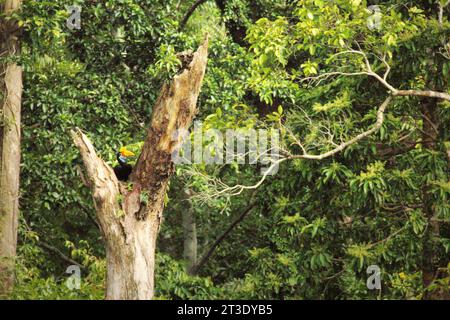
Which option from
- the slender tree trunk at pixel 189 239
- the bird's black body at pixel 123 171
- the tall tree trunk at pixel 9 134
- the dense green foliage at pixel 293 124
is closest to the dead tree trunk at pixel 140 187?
the bird's black body at pixel 123 171

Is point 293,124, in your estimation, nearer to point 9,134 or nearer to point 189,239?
point 9,134

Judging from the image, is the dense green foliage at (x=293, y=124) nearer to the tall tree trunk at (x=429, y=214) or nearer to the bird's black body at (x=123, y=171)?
the tall tree trunk at (x=429, y=214)

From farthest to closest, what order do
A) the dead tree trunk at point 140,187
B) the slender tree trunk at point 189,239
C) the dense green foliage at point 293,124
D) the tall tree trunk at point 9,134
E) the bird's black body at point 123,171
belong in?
the slender tree trunk at point 189,239 < the tall tree trunk at point 9,134 < the dense green foliage at point 293,124 < the bird's black body at point 123,171 < the dead tree trunk at point 140,187

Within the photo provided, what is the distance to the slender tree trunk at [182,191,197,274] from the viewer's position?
16766 mm

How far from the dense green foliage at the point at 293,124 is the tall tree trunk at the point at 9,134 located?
0.31 meters

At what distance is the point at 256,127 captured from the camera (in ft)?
35.7

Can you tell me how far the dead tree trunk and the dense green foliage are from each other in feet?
3.03

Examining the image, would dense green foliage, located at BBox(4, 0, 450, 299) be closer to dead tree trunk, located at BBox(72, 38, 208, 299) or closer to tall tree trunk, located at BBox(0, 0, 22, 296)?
tall tree trunk, located at BBox(0, 0, 22, 296)

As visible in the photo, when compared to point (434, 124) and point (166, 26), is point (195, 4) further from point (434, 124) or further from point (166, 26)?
point (434, 124)

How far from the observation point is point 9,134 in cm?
1241

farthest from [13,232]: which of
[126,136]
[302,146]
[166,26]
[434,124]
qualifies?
[434,124]

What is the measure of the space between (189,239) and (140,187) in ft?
26.7

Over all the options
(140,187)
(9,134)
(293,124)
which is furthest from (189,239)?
(140,187)

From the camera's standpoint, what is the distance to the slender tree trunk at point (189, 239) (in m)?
16.8
